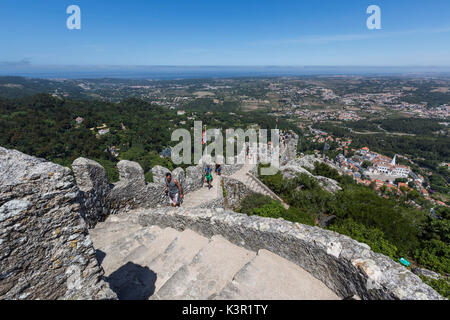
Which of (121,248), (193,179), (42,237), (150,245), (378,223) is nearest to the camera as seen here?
(42,237)

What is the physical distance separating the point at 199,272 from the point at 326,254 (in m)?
2.08

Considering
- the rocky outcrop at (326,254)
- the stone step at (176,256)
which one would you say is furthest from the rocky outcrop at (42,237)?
the rocky outcrop at (326,254)

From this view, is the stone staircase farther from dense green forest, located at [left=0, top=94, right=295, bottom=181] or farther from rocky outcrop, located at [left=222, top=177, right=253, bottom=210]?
dense green forest, located at [left=0, top=94, right=295, bottom=181]

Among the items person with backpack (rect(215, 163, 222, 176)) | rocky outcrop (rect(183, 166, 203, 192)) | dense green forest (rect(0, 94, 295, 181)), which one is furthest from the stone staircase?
dense green forest (rect(0, 94, 295, 181))

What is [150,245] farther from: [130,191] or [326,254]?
[326,254]

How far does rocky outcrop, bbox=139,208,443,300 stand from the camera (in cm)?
267

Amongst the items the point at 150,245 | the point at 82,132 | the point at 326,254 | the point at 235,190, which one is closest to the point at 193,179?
the point at 235,190

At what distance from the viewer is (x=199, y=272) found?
11.5ft

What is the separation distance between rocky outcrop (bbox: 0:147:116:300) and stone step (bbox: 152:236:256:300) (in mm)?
1092

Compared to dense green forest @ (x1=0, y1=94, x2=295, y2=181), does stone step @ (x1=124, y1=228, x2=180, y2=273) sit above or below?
below

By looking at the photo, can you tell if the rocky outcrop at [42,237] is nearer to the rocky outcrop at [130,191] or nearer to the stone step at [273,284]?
the stone step at [273,284]

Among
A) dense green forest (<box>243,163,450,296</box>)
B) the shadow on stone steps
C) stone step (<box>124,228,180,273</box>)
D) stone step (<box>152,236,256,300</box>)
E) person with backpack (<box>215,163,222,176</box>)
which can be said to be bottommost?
dense green forest (<box>243,163,450,296</box>)

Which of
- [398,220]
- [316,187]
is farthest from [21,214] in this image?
[316,187]
